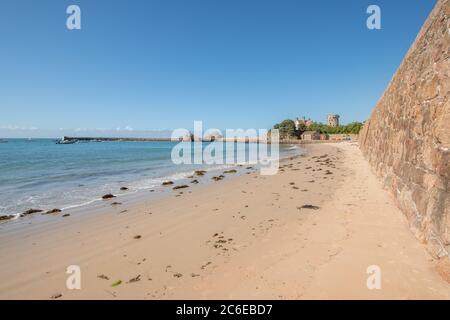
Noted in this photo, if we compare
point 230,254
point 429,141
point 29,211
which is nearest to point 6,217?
point 29,211

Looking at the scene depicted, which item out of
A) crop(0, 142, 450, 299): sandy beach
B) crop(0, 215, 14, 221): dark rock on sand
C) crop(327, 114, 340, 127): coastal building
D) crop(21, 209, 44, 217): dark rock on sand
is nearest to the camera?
crop(0, 142, 450, 299): sandy beach

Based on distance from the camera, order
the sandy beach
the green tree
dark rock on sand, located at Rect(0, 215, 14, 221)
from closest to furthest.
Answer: the sandy beach
dark rock on sand, located at Rect(0, 215, 14, 221)
the green tree

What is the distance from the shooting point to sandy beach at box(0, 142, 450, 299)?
383 cm

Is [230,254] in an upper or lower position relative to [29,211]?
upper

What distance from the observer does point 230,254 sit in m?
5.15

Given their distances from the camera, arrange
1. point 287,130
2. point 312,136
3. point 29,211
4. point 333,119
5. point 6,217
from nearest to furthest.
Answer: point 6,217 < point 29,211 < point 312,136 < point 287,130 < point 333,119

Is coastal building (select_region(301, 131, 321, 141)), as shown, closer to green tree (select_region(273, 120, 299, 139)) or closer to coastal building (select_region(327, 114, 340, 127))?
green tree (select_region(273, 120, 299, 139))

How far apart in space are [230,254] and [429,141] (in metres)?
4.45

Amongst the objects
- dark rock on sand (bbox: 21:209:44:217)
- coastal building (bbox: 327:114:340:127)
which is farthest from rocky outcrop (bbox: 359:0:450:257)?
coastal building (bbox: 327:114:340:127)

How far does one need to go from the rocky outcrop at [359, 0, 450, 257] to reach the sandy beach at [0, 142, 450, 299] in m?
0.50

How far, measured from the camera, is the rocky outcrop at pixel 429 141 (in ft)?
12.9

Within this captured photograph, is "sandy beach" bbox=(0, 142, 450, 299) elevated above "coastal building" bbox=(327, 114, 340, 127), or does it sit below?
below

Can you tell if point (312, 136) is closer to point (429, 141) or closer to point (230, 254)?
point (429, 141)
